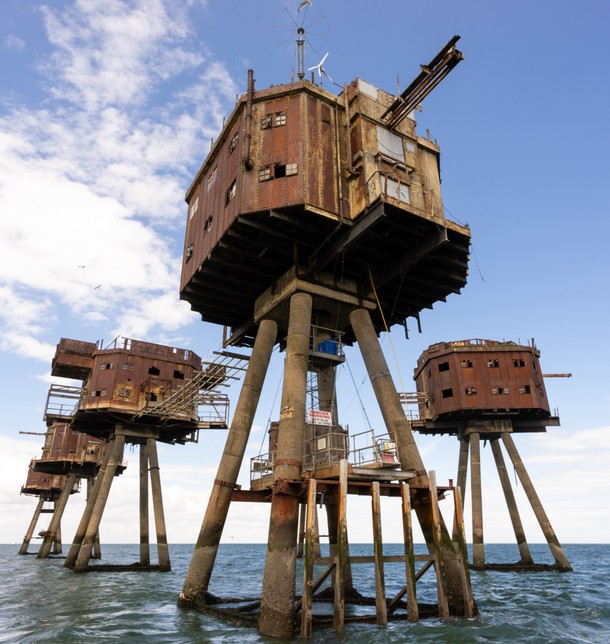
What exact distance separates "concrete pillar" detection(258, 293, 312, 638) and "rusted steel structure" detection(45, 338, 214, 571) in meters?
13.7

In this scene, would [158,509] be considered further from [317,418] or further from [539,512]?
[539,512]

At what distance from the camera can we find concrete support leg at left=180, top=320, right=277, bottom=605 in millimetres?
16391

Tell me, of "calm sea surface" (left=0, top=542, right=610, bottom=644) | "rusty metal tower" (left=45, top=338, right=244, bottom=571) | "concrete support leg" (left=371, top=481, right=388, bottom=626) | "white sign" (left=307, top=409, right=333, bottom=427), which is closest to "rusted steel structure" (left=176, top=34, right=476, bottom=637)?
"concrete support leg" (left=371, top=481, right=388, bottom=626)

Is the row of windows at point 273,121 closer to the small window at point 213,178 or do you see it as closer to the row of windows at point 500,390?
the small window at point 213,178

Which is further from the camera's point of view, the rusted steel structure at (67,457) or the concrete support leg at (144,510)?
the rusted steel structure at (67,457)

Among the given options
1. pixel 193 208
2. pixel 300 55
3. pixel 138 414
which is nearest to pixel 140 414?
pixel 138 414

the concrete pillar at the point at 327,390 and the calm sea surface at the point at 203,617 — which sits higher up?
the concrete pillar at the point at 327,390

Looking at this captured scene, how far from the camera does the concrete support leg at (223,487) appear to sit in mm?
16391

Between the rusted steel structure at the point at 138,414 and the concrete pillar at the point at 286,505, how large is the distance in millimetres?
13678

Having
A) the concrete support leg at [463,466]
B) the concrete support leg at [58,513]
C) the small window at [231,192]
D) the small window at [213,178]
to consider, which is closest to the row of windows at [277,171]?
the small window at [231,192]

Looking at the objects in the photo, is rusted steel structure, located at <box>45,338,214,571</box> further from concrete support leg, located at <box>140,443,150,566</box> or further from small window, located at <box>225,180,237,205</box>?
small window, located at <box>225,180,237,205</box>

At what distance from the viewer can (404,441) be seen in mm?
16344

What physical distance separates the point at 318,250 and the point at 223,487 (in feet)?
28.3

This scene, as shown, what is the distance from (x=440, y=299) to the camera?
21.3 metres
